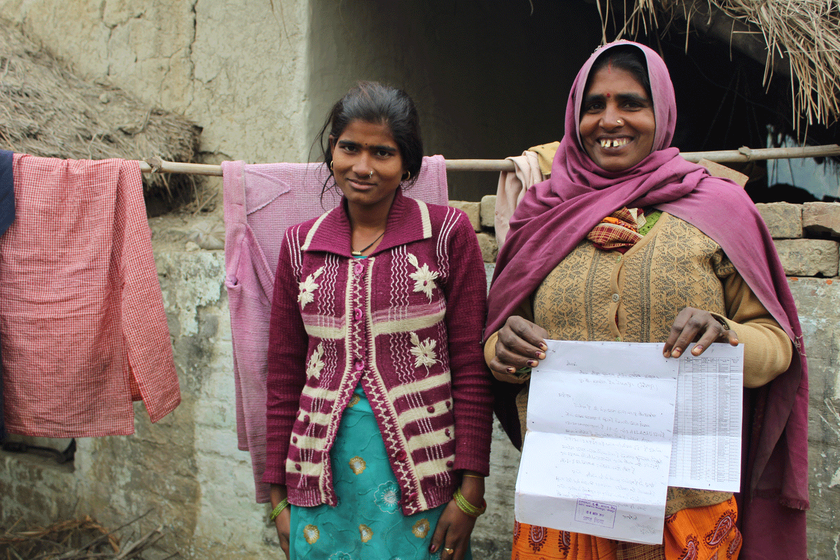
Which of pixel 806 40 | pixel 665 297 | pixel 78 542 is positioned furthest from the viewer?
pixel 78 542

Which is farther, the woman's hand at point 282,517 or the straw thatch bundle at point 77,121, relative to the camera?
the straw thatch bundle at point 77,121

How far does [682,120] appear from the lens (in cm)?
474

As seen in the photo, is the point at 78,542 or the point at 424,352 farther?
the point at 78,542

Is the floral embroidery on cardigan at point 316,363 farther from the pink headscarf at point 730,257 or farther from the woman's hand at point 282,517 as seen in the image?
the pink headscarf at point 730,257

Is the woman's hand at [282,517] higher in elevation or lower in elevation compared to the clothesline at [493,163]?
lower

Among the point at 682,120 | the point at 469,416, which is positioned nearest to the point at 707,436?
the point at 469,416

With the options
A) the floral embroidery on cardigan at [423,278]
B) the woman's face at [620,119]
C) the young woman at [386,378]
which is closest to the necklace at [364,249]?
the young woman at [386,378]

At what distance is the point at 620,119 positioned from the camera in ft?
4.81

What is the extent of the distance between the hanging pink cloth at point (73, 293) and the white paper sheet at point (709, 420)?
158 cm

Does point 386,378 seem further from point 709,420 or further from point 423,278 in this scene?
point 709,420

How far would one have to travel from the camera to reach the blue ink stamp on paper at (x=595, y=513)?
1.27 metres

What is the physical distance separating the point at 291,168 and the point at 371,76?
1.48 metres

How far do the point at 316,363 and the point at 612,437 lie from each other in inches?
29.9

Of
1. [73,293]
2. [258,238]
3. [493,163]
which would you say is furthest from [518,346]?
[73,293]
